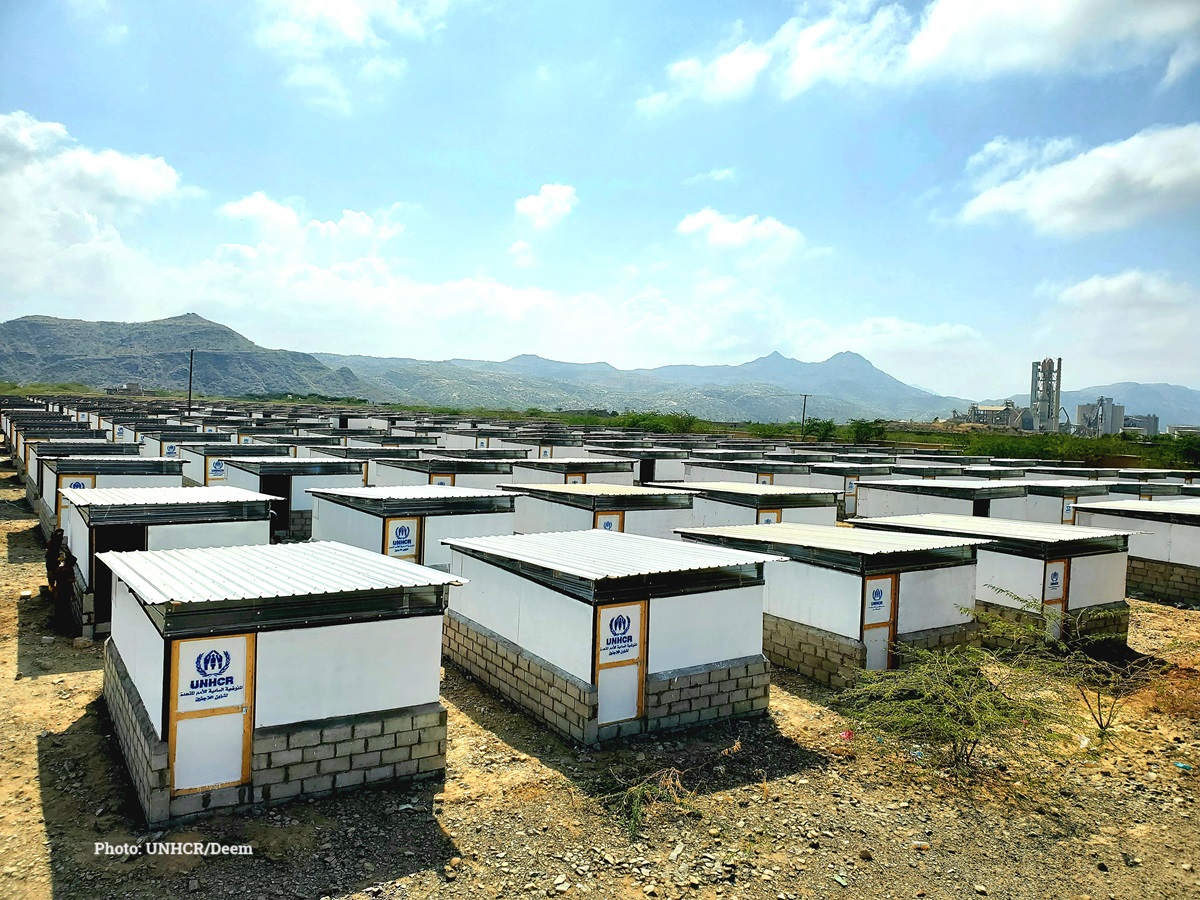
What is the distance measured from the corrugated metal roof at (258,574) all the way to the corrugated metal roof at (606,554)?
6.22 feet

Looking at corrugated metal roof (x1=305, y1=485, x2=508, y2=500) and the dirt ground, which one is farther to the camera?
corrugated metal roof (x1=305, y1=485, x2=508, y2=500)

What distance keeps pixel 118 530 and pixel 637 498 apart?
11.0m

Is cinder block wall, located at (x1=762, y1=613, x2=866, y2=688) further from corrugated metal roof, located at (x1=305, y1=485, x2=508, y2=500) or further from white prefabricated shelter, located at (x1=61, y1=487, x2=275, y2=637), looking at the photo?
white prefabricated shelter, located at (x1=61, y1=487, x2=275, y2=637)

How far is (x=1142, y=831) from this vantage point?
8.79 meters

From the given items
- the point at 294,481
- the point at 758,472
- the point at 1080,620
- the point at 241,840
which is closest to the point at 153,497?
the point at 294,481

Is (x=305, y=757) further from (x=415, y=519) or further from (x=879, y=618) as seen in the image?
(x=879, y=618)

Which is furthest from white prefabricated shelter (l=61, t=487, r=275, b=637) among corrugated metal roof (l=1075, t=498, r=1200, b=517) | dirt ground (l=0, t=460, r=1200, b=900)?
corrugated metal roof (l=1075, t=498, r=1200, b=517)

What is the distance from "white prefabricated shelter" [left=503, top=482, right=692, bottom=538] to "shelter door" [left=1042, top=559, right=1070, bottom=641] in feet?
25.8

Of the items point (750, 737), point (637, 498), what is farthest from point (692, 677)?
point (637, 498)

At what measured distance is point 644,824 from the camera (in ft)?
27.3

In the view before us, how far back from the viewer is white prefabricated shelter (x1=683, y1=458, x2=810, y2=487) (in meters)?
31.1

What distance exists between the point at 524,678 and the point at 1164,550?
754 inches

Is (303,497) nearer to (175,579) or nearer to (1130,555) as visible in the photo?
(175,579)

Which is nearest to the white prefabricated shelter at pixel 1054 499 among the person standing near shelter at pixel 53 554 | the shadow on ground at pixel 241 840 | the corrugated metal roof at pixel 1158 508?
the corrugated metal roof at pixel 1158 508
